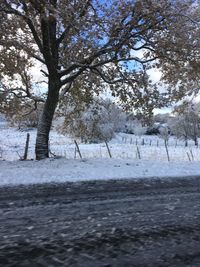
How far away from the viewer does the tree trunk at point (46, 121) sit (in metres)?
15.1

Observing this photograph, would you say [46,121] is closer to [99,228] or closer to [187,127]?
[99,228]

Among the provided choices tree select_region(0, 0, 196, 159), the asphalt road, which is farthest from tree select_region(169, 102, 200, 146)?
the asphalt road

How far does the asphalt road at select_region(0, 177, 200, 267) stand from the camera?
3006mm

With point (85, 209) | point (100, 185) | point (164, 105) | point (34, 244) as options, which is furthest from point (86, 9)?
point (34, 244)

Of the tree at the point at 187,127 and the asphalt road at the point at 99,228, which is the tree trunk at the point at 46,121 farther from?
the tree at the point at 187,127

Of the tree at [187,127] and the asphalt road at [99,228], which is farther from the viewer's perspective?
the tree at [187,127]

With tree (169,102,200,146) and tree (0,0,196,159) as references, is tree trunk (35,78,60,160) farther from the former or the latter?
tree (169,102,200,146)

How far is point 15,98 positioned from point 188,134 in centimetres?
6670

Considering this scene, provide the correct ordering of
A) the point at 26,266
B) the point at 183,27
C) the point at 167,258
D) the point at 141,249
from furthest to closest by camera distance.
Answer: the point at 183,27 → the point at 141,249 → the point at 167,258 → the point at 26,266

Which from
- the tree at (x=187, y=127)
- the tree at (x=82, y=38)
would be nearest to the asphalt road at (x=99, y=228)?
the tree at (x=82, y=38)

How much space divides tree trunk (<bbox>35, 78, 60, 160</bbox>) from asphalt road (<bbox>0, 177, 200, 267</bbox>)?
26.7ft

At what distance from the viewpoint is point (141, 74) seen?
15797 millimetres

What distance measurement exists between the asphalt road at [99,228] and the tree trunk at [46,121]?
814cm

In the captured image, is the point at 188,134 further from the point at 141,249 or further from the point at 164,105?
the point at 141,249
